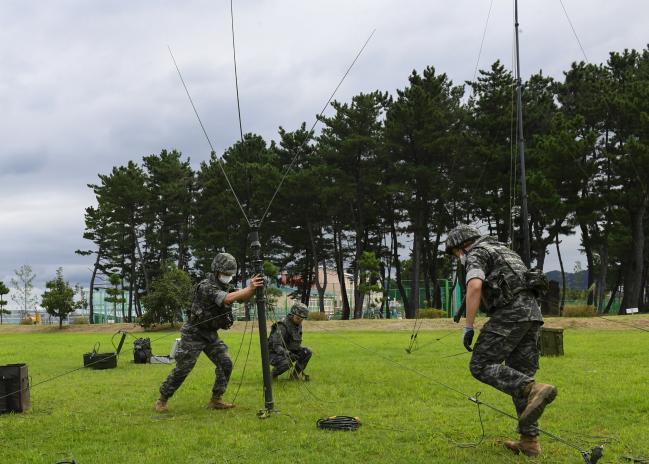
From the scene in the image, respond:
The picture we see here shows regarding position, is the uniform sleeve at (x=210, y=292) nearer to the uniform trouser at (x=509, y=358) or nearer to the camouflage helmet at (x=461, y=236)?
the camouflage helmet at (x=461, y=236)

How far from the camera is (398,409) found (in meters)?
7.77

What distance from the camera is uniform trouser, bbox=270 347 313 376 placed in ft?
34.4

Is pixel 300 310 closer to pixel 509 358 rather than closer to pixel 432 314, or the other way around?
pixel 509 358

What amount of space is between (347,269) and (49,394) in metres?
49.5

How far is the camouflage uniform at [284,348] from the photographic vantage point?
10.5 m

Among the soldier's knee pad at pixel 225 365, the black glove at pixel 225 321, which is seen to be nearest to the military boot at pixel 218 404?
the soldier's knee pad at pixel 225 365

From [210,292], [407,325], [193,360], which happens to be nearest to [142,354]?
[193,360]

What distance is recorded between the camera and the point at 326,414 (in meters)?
7.58

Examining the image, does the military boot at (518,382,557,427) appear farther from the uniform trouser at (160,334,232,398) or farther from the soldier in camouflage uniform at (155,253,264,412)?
the uniform trouser at (160,334,232,398)

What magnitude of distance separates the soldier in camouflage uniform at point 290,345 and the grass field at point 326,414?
0.32 meters

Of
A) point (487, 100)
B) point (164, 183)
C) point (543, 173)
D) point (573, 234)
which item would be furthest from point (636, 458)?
point (164, 183)

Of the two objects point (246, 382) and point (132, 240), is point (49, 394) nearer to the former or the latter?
point (246, 382)

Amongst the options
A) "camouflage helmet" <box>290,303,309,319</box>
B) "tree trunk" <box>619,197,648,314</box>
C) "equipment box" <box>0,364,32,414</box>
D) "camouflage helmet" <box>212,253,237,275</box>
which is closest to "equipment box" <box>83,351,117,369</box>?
"camouflage helmet" <box>290,303,309,319</box>

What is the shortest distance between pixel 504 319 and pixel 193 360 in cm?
414
